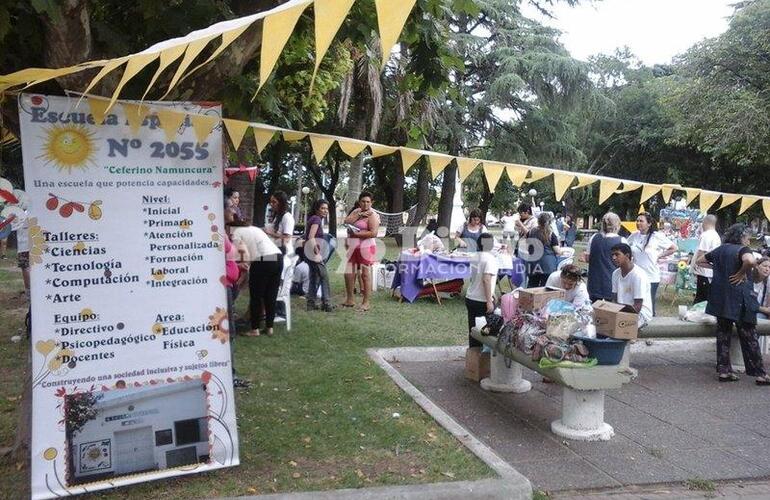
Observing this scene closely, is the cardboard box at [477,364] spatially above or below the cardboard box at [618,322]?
below

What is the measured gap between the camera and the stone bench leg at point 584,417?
5012 millimetres

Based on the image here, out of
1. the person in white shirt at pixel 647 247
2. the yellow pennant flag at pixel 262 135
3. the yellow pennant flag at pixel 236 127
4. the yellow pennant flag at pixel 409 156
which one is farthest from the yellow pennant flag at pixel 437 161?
the person in white shirt at pixel 647 247

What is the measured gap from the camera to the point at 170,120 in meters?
3.65

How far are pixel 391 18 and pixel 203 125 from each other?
202 cm

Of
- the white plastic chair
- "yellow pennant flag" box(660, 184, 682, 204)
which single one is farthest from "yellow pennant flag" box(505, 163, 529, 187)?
the white plastic chair

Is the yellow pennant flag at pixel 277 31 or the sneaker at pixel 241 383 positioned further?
the sneaker at pixel 241 383

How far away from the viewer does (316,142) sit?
4.86 meters

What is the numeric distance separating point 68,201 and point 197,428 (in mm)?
1552

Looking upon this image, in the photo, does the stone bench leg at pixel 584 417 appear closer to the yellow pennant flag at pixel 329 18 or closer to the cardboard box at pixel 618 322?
the cardboard box at pixel 618 322

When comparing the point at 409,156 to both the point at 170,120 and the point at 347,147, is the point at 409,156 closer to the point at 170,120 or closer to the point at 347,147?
the point at 347,147

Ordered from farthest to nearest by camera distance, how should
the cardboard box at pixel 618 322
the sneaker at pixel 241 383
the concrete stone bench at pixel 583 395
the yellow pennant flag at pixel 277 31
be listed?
the sneaker at pixel 241 383
the cardboard box at pixel 618 322
the concrete stone bench at pixel 583 395
the yellow pennant flag at pixel 277 31

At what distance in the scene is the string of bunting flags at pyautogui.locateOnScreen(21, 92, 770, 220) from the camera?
11.8ft

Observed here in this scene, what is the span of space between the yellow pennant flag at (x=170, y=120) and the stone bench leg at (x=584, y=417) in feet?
11.6

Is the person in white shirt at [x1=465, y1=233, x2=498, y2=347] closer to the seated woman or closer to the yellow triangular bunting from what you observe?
the seated woman
